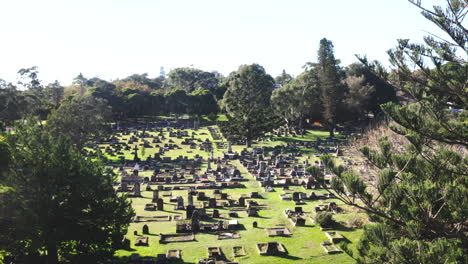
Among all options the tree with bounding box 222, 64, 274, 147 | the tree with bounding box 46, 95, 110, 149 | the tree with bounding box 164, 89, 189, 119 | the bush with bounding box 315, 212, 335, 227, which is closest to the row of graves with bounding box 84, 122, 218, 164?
the tree with bounding box 46, 95, 110, 149

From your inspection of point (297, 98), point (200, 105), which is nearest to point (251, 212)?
point (297, 98)

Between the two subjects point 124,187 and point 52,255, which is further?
point 124,187

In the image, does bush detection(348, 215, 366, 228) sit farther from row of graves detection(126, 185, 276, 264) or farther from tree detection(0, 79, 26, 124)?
tree detection(0, 79, 26, 124)

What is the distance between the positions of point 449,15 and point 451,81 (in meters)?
1.48

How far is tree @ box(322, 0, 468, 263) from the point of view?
24.0 ft

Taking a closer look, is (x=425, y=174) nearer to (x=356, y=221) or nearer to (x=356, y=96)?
(x=356, y=221)

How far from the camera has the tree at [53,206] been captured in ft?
33.0

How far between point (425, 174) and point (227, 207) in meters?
11.1

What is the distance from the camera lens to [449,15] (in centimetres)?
784

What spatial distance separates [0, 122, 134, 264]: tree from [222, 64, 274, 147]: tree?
98.9ft

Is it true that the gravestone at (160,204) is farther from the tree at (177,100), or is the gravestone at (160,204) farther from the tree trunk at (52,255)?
the tree at (177,100)

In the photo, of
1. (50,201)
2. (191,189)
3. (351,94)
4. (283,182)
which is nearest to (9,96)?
(191,189)

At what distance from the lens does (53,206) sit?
1045cm

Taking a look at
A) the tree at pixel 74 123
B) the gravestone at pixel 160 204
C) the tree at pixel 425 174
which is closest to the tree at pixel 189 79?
the tree at pixel 74 123
